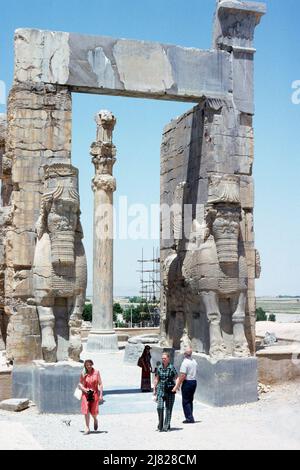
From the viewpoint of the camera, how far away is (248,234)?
12.5 metres

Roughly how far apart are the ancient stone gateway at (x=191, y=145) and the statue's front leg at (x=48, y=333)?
35 centimetres

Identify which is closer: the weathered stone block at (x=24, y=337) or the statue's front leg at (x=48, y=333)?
the statue's front leg at (x=48, y=333)

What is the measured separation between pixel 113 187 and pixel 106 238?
1599 mm

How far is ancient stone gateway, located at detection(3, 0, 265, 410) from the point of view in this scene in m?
11.3

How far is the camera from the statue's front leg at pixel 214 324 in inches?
451

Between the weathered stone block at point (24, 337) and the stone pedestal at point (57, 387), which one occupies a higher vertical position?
the weathered stone block at point (24, 337)

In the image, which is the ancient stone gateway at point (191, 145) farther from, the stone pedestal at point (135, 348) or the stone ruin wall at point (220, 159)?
the stone pedestal at point (135, 348)

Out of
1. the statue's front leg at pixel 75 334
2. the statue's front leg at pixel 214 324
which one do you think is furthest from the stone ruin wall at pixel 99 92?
the statue's front leg at pixel 214 324

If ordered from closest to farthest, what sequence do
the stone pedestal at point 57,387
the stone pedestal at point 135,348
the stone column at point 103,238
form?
the stone pedestal at point 57,387 < the stone pedestal at point 135,348 < the stone column at point 103,238

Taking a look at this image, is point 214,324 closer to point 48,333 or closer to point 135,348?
point 48,333

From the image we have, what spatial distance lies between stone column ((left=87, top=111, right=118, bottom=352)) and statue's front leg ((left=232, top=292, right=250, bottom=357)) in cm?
896

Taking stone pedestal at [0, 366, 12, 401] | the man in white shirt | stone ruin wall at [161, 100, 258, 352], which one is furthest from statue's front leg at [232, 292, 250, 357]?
stone pedestal at [0, 366, 12, 401]

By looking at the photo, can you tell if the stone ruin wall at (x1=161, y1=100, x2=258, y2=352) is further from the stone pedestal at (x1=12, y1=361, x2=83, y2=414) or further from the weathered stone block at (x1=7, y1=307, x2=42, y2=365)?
the weathered stone block at (x1=7, y1=307, x2=42, y2=365)

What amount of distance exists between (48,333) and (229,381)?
9.93 feet
